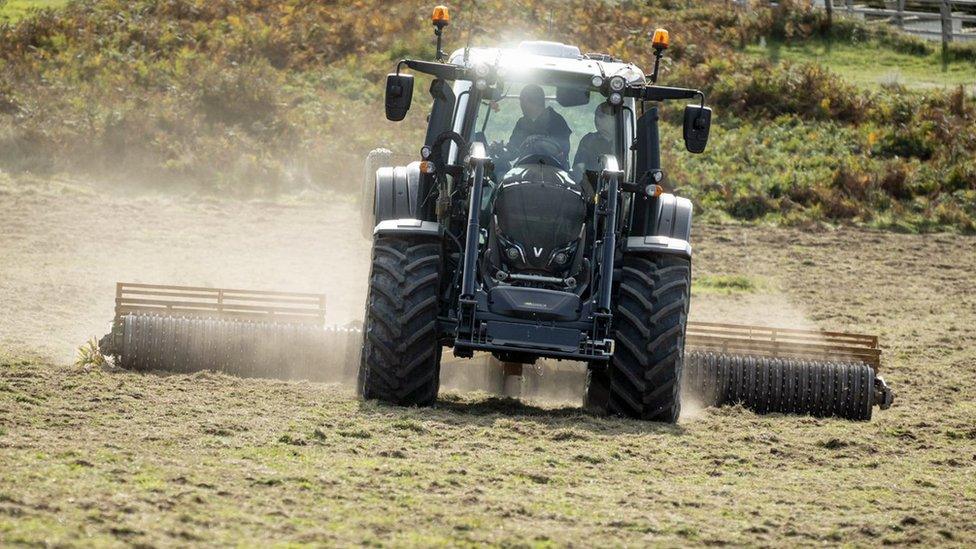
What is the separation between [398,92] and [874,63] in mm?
23142

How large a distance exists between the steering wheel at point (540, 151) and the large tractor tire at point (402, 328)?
3.04ft

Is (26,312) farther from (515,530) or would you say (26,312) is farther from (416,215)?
(515,530)

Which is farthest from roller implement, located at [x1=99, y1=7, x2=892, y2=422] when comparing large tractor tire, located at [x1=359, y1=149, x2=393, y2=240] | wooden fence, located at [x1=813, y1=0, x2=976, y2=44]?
wooden fence, located at [x1=813, y1=0, x2=976, y2=44]

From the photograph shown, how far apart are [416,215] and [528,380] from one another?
149cm

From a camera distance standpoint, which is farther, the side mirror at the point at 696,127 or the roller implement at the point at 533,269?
the side mirror at the point at 696,127

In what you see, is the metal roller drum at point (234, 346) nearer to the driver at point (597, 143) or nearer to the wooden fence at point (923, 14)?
the driver at point (597, 143)

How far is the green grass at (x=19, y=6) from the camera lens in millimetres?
A: 30328

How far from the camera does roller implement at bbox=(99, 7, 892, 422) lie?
10.0m

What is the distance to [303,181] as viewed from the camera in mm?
23672

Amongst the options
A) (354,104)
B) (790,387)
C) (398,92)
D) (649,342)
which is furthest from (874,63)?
(649,342)

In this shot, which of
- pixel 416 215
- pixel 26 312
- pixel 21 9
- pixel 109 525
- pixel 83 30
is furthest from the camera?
pixel 21 9

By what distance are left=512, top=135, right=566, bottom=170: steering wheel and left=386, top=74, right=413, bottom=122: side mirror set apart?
2.76 feet

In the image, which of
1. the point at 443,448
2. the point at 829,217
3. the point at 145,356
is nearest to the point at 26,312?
the point at 145,356

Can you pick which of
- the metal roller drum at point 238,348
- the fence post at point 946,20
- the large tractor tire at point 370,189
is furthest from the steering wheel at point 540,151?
the fence post at point 946,20
